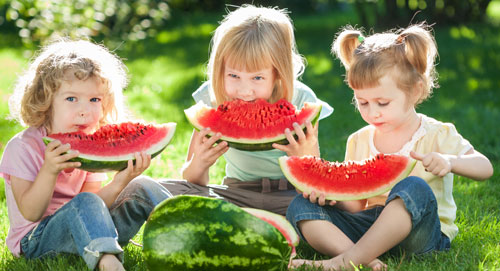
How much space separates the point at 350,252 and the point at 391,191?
376 mm

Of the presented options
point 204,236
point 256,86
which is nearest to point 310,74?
point 256,86

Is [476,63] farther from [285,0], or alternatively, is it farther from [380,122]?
[285,0]

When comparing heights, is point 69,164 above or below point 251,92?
below

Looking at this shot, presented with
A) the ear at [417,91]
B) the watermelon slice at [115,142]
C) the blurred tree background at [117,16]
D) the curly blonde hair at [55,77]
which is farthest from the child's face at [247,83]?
the blurred tree background at [117,16]

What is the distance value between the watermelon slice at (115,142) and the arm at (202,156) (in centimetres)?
19

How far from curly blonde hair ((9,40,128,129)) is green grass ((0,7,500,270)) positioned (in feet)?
2.62

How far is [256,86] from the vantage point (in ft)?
→ 12.1

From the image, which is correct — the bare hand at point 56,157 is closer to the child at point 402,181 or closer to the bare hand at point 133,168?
the bare hand at point 133,168

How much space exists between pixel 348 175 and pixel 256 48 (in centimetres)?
97

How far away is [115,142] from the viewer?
11.0 feet

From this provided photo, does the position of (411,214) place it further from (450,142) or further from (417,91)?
(417,91)

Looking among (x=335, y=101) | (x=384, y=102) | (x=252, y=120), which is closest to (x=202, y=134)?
(x=252, y=120)

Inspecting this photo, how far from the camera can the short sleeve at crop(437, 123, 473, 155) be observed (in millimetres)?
3260

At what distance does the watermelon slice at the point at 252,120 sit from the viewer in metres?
3.41
